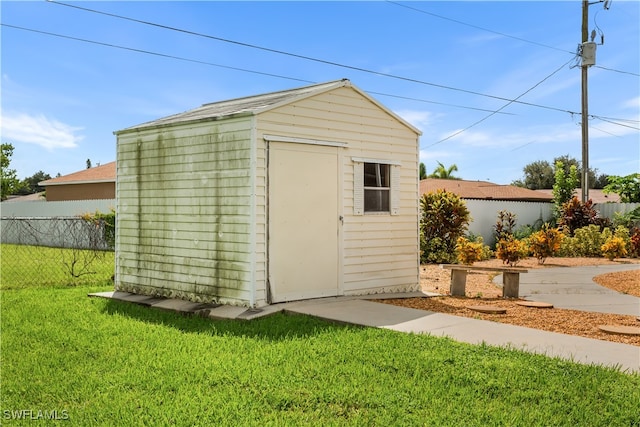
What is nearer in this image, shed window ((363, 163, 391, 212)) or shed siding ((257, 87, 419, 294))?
shed siding ((257, 87, 419, 294))

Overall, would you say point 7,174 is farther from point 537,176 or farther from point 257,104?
point 537,176

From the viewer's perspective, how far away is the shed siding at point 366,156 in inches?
318

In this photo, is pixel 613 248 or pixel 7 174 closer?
pixel 613 248

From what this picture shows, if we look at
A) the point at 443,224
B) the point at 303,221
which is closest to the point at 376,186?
the point at 303,221

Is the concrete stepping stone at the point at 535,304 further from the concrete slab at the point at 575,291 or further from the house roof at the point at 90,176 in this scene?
the house roof at the point at 90,176

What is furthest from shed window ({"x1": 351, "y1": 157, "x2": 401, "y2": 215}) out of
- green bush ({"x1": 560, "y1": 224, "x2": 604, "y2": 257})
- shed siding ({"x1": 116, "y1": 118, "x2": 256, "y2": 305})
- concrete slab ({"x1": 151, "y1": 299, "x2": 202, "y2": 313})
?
green bush ({"x1": 560, "y1": 224, "x2": 604, "y2": 257})

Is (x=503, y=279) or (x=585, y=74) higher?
(x=585, y=74)

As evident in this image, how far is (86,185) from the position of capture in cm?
2864

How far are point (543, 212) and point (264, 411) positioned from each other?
823 inches

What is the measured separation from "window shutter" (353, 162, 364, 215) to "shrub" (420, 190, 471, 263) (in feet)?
22.9

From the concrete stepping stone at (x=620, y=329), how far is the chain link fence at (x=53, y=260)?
345 inches

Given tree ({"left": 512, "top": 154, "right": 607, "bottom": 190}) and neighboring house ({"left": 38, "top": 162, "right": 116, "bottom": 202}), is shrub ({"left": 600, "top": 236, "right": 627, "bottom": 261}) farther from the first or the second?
tree ({"left": 512, "top": 154, "right": 607, "bottom": 190})

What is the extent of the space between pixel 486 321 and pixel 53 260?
12.7 m

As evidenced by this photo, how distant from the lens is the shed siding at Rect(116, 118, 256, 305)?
7.59m
